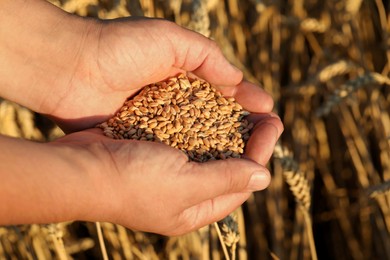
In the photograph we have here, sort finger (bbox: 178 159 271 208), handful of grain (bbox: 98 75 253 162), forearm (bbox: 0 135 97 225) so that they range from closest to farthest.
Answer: forearm (bbox: 0 135 97 225) < finger (bbox: 178 159 271 208) < handful of grain (bbox: 98 75 253 162)

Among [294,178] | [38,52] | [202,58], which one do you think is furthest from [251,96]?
[38,52]

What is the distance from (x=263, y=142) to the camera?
4.23ft

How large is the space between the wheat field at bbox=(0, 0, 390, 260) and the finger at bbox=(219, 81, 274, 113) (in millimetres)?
137

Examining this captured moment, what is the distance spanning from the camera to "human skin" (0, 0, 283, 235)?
39.5 inches

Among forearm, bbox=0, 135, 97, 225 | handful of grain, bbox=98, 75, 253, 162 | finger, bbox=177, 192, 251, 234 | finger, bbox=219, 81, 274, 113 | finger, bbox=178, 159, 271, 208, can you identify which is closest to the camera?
forearm, bbox=0, 135, 97, 225

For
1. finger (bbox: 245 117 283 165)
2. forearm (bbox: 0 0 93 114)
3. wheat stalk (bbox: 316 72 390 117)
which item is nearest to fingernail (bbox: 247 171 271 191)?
finger (bbox: 245 117 283 165)

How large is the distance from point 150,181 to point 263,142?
322mm

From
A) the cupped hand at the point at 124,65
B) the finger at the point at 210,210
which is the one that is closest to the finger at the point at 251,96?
the cupped hand at the point at 124,65

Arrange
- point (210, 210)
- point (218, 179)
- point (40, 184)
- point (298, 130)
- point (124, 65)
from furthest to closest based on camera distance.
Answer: point (298, 130) → point (124, 65) → point (210, 210) → point (218, 179) → point (40, 184)

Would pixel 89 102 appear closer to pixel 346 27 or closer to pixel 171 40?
pixel 171 40

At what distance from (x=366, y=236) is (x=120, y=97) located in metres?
0.88

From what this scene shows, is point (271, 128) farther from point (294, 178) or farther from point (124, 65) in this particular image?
point (124, 65)

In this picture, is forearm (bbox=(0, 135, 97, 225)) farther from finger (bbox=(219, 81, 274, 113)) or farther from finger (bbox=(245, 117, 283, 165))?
finger (bbox=(219, 81, 274, 113))

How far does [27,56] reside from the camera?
1337mm
